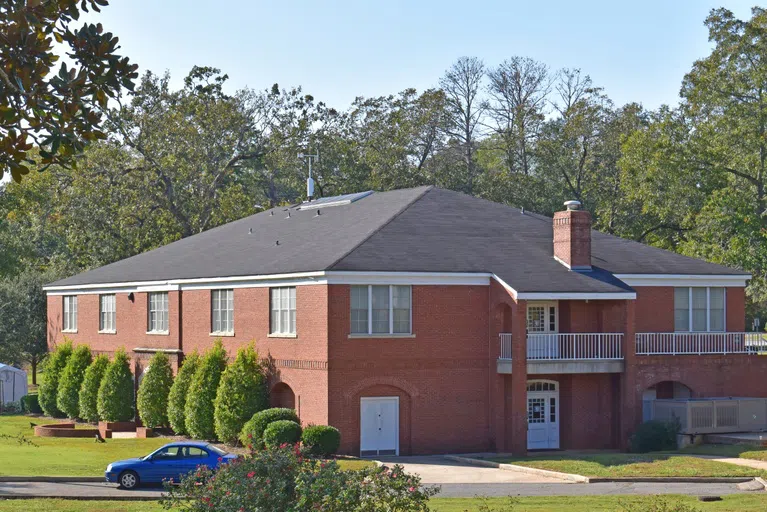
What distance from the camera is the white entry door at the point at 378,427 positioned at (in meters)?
39.9

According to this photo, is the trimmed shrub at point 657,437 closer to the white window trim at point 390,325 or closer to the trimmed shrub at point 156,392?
the white window trim at point 390,325

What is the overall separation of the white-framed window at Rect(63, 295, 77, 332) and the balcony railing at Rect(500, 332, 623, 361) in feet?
91.9

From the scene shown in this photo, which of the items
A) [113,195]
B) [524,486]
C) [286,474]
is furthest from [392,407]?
[113,195]

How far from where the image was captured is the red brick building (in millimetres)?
39938

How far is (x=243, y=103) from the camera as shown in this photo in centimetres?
7569

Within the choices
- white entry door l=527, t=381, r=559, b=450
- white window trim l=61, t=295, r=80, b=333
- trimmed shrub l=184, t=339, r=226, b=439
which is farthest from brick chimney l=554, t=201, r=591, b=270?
white window trim l=61, t=295, r=80, b=333

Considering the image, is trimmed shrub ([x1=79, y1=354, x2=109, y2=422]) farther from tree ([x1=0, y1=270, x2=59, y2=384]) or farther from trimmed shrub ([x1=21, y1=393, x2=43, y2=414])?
tree ([x1=0, y1=270, x2=59, y2=384])

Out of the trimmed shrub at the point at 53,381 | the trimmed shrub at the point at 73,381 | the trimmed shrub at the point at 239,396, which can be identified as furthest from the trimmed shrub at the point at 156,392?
the trimmed shrub at the point at 53,381

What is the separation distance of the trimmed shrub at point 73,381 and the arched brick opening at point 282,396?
15592mm

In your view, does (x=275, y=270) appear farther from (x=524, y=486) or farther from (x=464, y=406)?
(x=524, y=486)

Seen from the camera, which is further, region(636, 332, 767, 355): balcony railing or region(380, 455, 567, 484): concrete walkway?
region(636, 332, 767, 355): balcony railing

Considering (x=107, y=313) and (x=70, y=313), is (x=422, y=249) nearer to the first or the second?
(x=107, y=313)

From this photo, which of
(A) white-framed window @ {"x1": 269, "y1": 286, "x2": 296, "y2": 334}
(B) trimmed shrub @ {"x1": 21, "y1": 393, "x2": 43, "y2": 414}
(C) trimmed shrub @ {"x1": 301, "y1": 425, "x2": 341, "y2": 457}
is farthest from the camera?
(B) trimmed shrub @ {"x1": 21, "y1": 393, "x2": 43, "y2": 414}

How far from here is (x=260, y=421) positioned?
4028 centimetres
